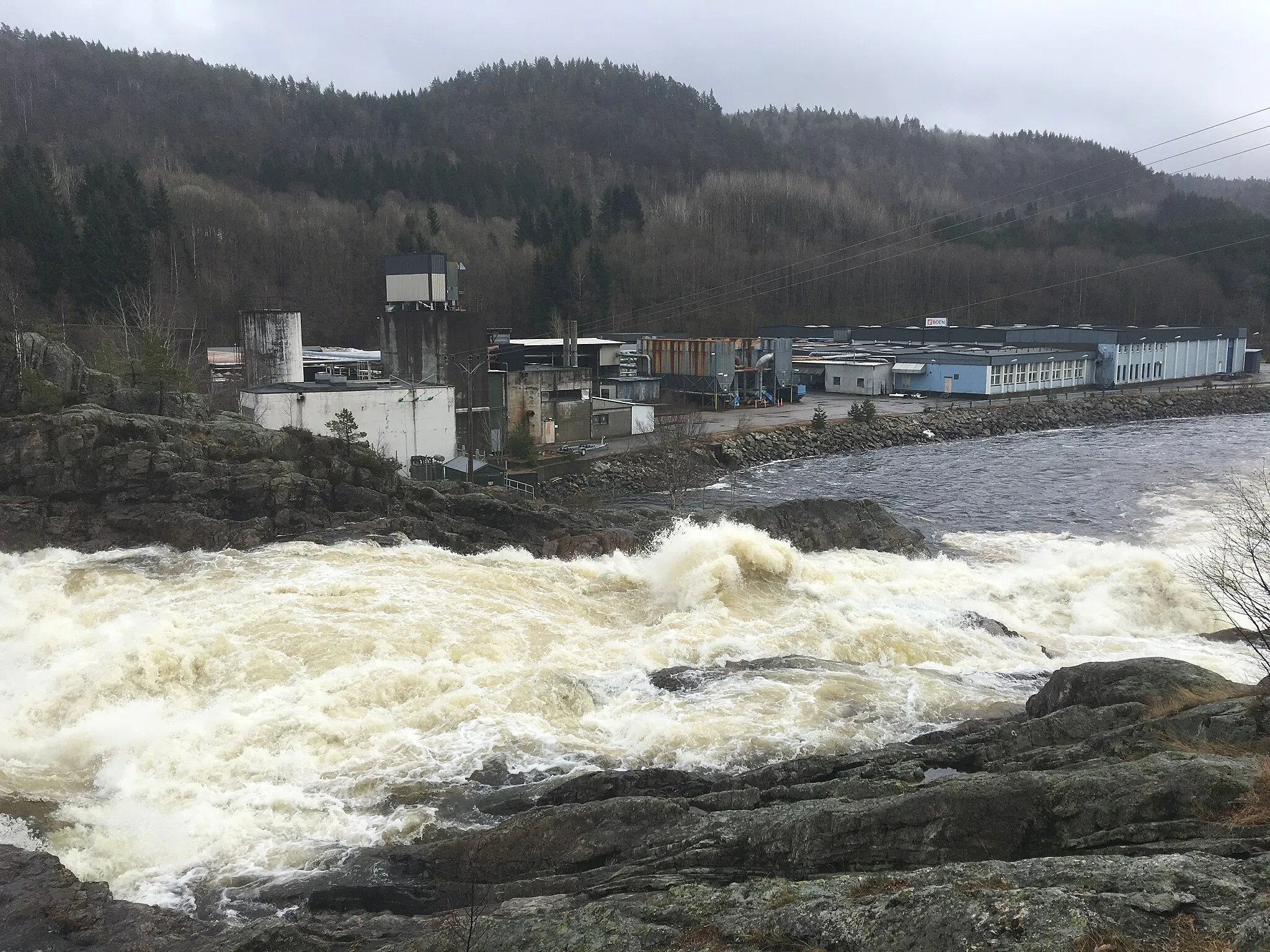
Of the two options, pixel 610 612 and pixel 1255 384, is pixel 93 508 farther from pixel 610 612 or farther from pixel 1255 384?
pixel 1255 384

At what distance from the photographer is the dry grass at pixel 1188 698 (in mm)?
9898

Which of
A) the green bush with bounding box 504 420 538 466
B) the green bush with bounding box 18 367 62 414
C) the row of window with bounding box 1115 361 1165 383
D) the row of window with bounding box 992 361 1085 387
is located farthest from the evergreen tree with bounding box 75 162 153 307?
the row of window with bounding box 1115 361 1165 383

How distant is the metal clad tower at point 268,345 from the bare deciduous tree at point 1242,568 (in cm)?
2968

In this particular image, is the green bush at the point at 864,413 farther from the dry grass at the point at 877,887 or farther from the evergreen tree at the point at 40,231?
the dry grass at the point at 877,887

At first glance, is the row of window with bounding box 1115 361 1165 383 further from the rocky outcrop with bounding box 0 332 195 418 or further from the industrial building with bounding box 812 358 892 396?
the rocky outcrop with bounding box 0 332 195 418

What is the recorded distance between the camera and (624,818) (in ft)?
30.7

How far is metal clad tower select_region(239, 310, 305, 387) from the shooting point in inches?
1385

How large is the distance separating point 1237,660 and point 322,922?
14.4 meters

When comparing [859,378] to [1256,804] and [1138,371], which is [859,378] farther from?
[1256,804]

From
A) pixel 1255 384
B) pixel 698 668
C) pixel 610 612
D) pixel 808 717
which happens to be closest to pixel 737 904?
pixel 808 717

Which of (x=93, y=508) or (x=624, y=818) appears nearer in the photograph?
(x=624, y=818)

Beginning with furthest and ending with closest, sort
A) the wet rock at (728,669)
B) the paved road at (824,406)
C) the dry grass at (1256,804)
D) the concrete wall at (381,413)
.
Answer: the paved road at (824,406), the concrete wall at (381,413), the wet rock at (728,669), the dry grass at (1256,804)

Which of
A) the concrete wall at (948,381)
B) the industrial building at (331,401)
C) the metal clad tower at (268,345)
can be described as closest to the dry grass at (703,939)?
the industrial building at (331,401)

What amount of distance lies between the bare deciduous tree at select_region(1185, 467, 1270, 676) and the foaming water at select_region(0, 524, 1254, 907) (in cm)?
70
